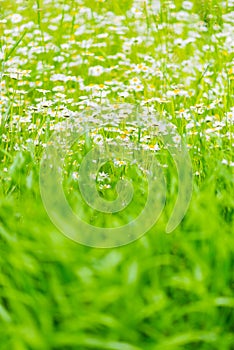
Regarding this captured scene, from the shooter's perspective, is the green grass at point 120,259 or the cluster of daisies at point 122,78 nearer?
the green grass at point 120,259

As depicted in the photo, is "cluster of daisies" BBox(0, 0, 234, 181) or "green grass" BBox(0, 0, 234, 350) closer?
"green grass" BBox(0, 0, 234, 350)

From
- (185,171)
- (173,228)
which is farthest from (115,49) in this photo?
(173,228)

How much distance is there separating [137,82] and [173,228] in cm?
172

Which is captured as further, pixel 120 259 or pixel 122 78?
pixel 122 78

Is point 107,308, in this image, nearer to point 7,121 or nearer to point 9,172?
point 9,172

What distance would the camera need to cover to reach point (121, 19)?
14.8 feet

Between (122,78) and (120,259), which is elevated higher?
(122,78)

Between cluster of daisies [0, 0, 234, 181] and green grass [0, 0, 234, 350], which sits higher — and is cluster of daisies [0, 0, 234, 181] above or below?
above

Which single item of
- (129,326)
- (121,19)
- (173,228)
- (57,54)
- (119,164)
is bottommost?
(129,326)

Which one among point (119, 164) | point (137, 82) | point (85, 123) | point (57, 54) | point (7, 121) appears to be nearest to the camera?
point (119, 164)

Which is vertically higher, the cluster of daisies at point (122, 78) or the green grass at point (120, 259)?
the cluster of daisies at point (122, 78)

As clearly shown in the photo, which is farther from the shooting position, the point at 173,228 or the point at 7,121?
the point at 7,121

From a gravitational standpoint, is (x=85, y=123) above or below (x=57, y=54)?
below

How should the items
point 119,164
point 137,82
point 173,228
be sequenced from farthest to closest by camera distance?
point 137,82, point 119,164, point 173,228
